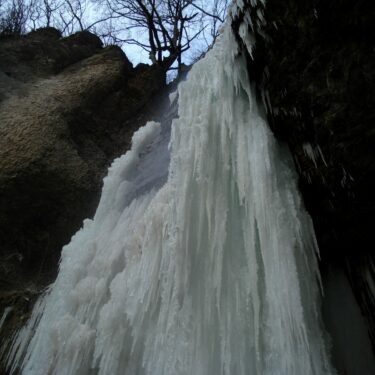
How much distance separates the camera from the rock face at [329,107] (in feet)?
9.41

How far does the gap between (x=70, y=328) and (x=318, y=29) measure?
3.51 m

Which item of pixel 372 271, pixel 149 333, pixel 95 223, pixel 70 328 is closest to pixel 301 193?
pixel 372 271

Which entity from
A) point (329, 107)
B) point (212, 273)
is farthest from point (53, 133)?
point (329, 107)

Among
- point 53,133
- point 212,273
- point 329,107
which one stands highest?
point 53,133

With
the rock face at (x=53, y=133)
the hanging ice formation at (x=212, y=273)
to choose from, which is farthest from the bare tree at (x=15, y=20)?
the hanging ice formation at (x=212, y=273)

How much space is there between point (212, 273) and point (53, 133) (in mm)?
4739

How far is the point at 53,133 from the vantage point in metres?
6.57

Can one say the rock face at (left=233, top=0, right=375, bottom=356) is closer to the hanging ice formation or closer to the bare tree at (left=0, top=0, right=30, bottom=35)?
the hanging ice formation

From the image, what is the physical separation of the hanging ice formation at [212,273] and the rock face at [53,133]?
2.02 m

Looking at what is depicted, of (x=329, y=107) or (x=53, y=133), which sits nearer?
(x=329, y=107)

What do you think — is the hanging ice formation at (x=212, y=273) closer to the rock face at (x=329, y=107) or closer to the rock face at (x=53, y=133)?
the rock face at (x=329, y=107)

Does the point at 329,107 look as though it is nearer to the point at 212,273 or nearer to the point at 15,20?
the point at 212,273

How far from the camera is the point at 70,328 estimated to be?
3.60m

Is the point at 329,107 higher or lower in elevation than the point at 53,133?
lower
